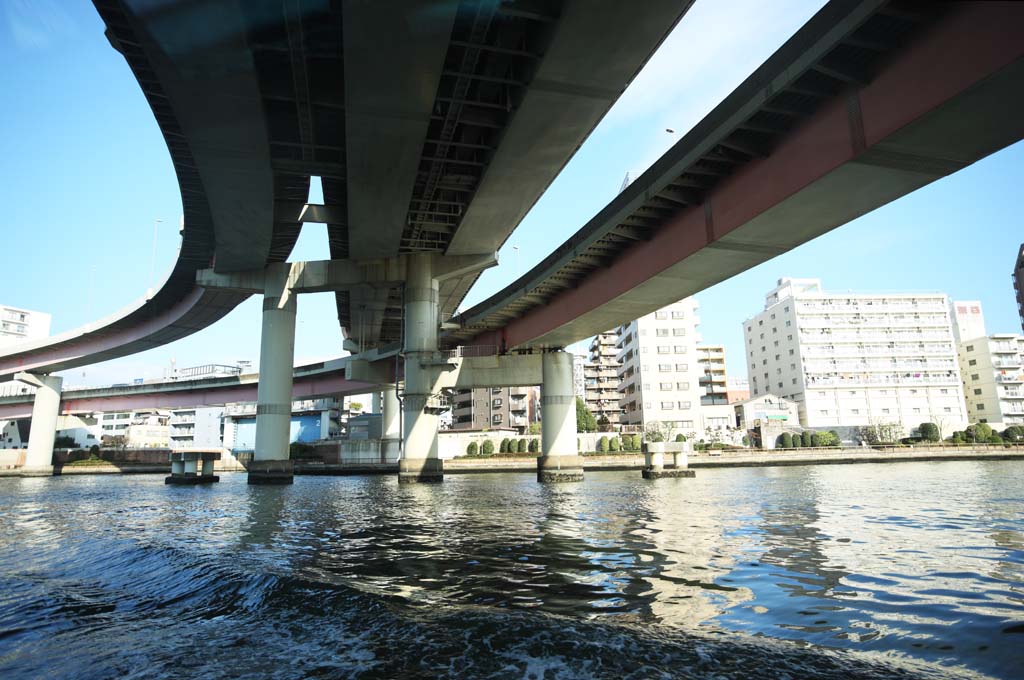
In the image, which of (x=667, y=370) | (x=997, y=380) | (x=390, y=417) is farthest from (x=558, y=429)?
(x=997, y=380)

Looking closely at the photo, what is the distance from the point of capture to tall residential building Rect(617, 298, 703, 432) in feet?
311

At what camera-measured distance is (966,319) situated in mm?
120500

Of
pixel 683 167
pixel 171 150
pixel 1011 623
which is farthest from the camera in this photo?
pixel 171 150

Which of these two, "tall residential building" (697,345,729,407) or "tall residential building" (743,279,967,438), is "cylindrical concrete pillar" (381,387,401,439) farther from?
"tall residential building" (743,279,967,438)

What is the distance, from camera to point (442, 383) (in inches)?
1548

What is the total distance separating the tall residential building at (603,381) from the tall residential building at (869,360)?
1174 inches

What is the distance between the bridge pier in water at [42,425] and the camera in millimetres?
61062

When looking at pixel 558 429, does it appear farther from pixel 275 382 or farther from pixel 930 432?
pixel 930 432

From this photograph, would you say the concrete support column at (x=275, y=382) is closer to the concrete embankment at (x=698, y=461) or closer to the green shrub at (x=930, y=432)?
the concrete embankment at (x=698, y=461)

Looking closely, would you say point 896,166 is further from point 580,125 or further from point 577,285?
point 577,285

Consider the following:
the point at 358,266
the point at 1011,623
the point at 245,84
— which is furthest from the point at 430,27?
the point at 358,266

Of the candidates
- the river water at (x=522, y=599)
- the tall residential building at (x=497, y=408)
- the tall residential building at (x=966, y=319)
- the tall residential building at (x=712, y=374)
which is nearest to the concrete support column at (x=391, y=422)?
the tall residential building at (x=497, y=408)

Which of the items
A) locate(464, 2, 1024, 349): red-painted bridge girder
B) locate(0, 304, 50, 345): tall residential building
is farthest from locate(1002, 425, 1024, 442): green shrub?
locate(0, 304, 50, 345): tall residential building

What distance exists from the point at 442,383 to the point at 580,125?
21723mm
